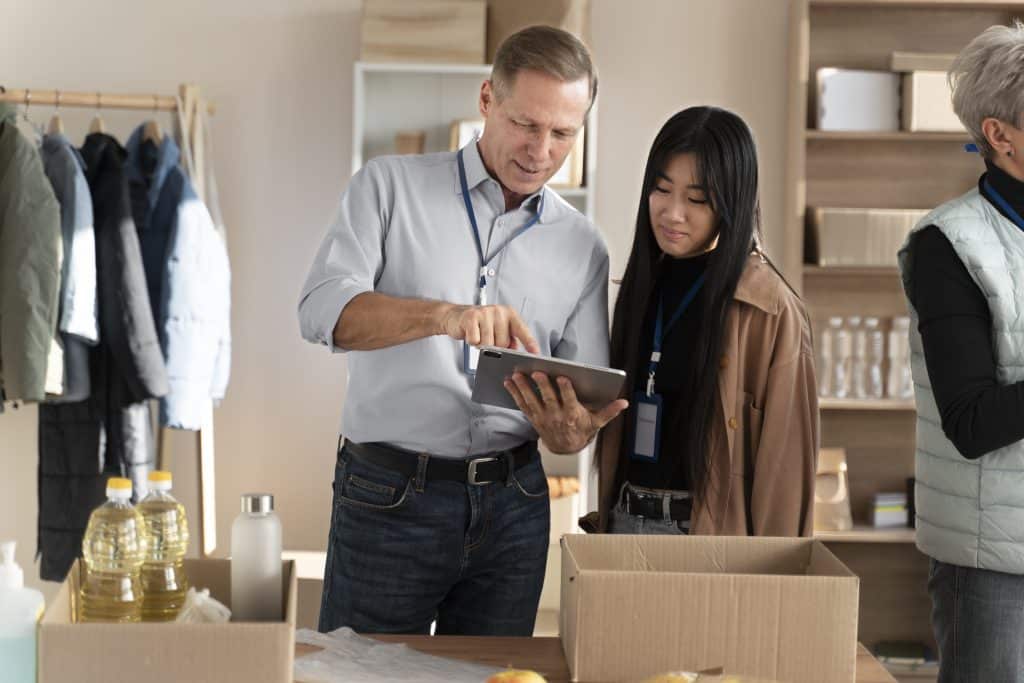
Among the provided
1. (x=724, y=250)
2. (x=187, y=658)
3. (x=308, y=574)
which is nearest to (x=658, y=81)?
(x=308, y=574)

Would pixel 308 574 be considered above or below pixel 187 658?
below

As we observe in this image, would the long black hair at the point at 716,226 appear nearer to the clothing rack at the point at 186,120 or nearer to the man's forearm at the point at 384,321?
the man's forearm at the point at 384,321

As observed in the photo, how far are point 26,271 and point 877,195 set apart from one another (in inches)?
111

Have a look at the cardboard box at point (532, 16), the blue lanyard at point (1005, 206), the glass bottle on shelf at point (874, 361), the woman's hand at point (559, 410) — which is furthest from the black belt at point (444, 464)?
the glass bottle on shelf at point (874, 361)

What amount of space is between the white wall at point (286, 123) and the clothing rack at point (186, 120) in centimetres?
23

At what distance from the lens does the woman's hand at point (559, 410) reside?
5.70 feet

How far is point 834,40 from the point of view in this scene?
4.05m

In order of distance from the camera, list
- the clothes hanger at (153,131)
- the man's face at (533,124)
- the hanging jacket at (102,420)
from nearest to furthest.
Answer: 1. the man's face at (533,124)
2. the hanging jacket at (102,420)
3. the clothes hanger at (153,131)

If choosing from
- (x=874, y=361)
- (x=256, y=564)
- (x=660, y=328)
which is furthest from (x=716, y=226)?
(x=874, y=361)

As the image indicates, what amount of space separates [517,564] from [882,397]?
2.36 metres

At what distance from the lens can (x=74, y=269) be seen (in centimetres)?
345

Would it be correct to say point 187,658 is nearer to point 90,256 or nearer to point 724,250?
point 724,250

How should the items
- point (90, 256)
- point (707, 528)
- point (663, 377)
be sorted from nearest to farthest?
point (707, 528) → point (663, 377) → point (90, 256)

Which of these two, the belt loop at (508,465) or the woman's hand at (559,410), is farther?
the belt loop at (508,465)
